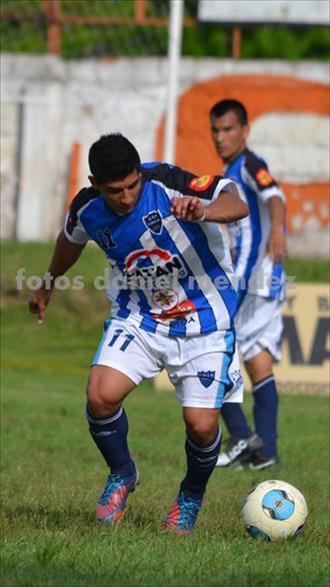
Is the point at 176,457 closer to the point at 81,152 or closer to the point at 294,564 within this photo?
the point at 294,564

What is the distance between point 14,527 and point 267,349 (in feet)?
12.5

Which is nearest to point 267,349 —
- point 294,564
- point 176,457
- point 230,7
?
point 176,457

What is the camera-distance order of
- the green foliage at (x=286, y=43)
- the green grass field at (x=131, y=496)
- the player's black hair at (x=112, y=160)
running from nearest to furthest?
the green grass field at (x=131, y=496) → the player's black hair at (x=112, y=160) → the green foliage at (x=286, y=43)

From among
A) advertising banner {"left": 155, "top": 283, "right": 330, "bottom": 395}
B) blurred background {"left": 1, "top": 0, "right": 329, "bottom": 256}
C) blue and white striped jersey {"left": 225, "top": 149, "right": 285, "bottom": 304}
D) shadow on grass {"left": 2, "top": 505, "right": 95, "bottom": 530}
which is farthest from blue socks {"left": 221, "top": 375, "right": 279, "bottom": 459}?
blurred background {"left": 1, "top": 0, "right": 329, "bottom": 256}

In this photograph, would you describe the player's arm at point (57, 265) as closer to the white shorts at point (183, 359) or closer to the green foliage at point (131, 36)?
the white shorts at point (183, 359)

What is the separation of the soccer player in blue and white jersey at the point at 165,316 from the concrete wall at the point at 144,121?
434 inches

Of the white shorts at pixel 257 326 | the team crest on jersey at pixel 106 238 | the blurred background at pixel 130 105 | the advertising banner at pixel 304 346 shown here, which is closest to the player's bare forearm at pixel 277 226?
the white shorts at pixel 257 326

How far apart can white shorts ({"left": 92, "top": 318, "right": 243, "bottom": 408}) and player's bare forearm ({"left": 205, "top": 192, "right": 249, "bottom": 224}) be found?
664 mm

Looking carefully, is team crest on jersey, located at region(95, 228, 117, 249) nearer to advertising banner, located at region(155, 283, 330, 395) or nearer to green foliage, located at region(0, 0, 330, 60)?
advertising banner, located at region(155, 283, 330, 395)

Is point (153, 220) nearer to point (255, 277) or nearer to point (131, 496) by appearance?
point (131, 496)

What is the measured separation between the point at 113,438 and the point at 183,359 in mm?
517

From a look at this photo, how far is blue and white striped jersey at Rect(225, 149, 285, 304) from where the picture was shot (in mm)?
9227

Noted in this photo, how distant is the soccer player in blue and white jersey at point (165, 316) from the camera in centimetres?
618

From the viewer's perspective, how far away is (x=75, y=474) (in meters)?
8.34
